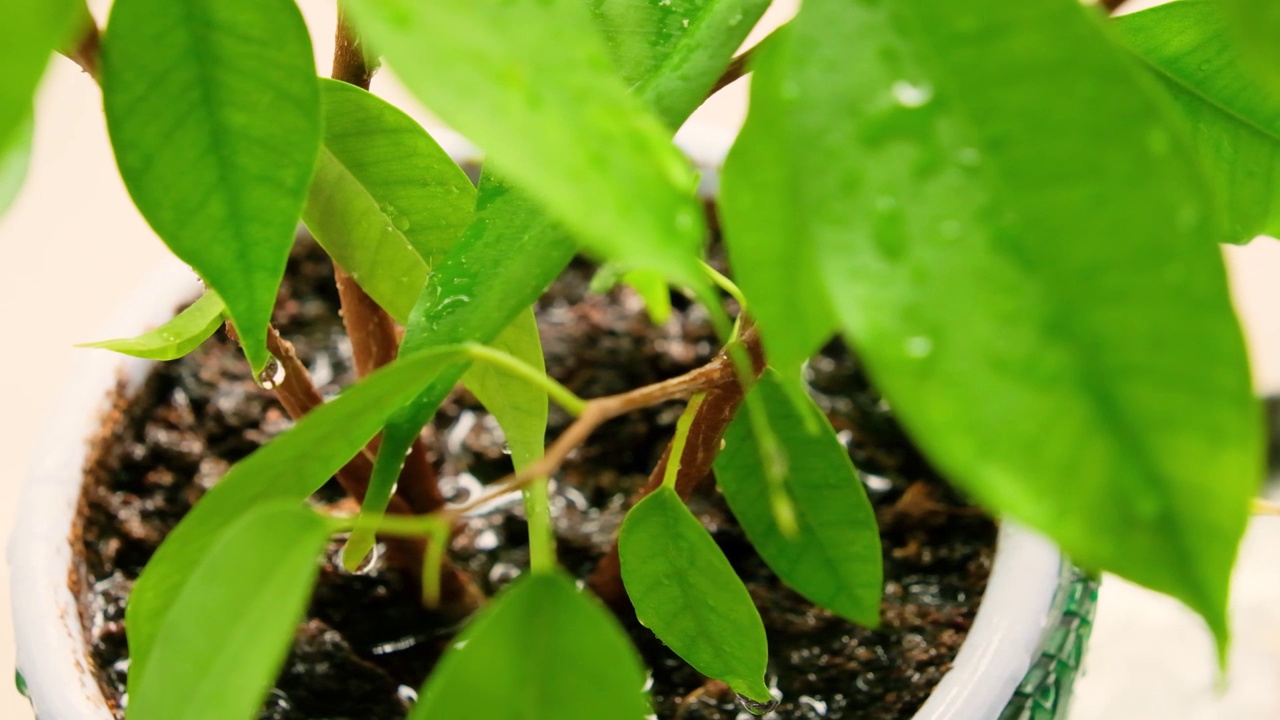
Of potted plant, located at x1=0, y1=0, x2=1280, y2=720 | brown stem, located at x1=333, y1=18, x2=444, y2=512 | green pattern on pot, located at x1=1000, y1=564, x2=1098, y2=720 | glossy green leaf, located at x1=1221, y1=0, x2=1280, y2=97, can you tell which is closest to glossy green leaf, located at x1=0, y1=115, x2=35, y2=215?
potted plant, located at x1=0, y1=0, x2=1280, y2=720

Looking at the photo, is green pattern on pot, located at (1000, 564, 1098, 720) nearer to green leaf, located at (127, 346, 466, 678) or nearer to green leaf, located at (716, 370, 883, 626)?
green leaf, located at (716, 370, 883, 626)

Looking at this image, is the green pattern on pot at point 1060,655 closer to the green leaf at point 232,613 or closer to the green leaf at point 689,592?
the green leaf at point 689,592

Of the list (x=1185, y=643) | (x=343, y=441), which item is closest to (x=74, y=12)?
(x=343, y=441)

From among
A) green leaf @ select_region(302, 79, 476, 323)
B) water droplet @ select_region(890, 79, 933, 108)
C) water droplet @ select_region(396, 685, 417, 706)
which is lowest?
water droplet @ select_region(396, 685, 417, 706)

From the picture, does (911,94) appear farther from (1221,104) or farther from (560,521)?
(560,521)

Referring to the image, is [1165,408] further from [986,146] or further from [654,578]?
[654,578]

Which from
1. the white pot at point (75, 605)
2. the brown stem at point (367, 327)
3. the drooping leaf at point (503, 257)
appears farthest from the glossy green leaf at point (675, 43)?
the white pot at point (75, 605)
